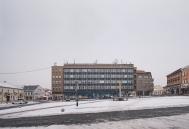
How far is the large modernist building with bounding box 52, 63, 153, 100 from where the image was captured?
578ft

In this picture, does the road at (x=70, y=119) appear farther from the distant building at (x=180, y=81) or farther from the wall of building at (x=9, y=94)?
the wall of building at (x=9, y=94)

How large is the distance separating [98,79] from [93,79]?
2890 millimetres

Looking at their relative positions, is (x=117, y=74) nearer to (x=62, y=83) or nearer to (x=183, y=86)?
(x=62, y=83)

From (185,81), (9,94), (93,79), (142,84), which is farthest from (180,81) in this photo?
(9,94)

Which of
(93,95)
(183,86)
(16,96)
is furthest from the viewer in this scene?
(93,95)

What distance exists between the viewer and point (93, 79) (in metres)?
178

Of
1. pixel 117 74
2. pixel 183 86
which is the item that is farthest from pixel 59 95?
pixel 183 86

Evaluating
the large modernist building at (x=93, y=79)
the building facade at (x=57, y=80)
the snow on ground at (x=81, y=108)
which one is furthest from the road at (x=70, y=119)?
the building facade at (x=57, y=80)

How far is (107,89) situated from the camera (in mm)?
176500

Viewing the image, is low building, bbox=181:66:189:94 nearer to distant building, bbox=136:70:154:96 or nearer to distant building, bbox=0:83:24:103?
distant building, bbox=136:70:154:96

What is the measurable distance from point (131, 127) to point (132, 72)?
16362 centimetres

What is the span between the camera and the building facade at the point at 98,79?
578 feet

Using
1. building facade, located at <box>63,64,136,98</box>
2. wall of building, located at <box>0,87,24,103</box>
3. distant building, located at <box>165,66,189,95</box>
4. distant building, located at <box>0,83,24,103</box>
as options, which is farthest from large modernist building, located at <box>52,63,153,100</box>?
distant building, located at <box>165,66,189,95</box>

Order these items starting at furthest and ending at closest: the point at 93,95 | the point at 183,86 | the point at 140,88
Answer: the point at 140,88 < the point at 93,95 < the point at 183,86
